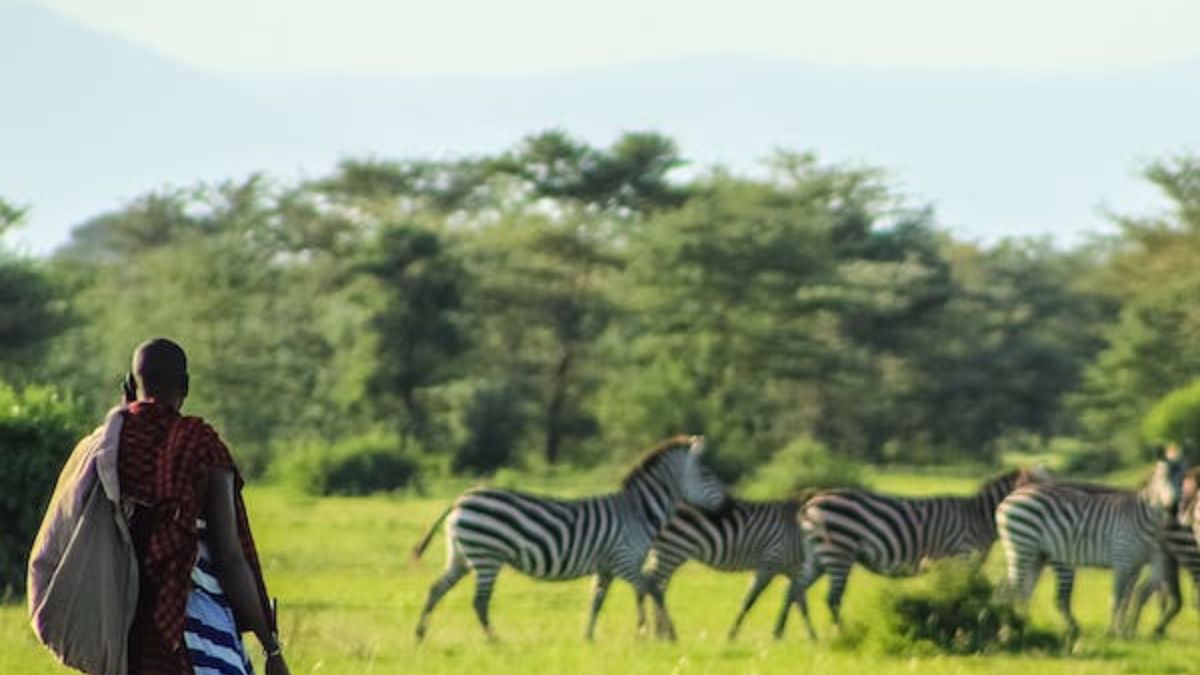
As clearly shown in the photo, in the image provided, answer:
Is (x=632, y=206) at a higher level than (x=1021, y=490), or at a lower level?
higher

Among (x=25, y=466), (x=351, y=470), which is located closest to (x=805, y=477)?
(x=351, y=470)

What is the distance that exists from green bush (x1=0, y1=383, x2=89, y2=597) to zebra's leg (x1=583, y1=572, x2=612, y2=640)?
4549 millimetres

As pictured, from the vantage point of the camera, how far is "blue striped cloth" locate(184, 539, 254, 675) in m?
6.14

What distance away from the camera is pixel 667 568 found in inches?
730

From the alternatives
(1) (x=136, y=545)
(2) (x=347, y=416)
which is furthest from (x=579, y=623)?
(2) (x=347, y=416)

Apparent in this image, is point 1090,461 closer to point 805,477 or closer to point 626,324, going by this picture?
point 626,324

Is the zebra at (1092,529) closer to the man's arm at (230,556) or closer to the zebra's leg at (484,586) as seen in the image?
the zebra's leg at (484,586)

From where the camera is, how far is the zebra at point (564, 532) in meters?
16.8

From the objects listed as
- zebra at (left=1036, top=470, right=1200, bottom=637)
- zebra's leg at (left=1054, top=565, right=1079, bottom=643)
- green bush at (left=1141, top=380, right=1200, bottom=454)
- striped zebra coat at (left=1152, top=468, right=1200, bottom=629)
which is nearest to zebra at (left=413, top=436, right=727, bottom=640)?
zebra's leg at (left=1054, top=565, right=1079, bottom=643)

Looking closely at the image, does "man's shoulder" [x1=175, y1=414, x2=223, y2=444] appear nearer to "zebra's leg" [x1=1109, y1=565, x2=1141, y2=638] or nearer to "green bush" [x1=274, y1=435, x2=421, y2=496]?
"zebra's leg" [x1=1109, y1=565, x2=1141, y2=638]

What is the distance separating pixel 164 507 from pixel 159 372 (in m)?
0.40

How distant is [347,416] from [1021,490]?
36.4 metres

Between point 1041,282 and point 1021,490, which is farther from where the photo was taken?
point 1041,282

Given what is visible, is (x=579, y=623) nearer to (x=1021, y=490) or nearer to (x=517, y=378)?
(x=1021, y=490)
